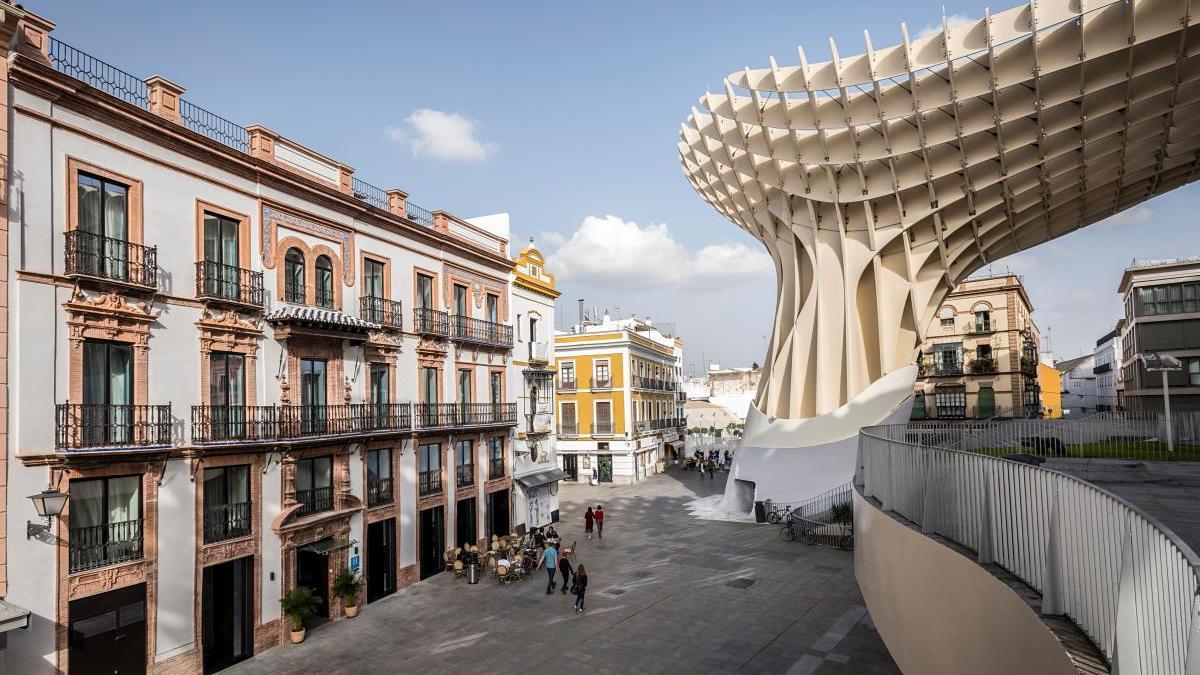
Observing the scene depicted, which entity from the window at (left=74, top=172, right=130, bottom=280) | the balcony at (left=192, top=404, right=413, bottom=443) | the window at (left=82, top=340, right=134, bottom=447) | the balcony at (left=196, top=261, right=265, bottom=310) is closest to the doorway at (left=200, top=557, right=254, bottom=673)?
the balcony at (left=192, top=404, right=413, bottom=443)

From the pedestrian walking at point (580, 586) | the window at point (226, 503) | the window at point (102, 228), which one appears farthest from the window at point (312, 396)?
the pedestrian walking at point (580, 586)

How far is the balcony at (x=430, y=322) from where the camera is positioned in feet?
88.0

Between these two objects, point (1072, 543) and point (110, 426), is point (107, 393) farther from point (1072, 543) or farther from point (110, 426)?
point (1072, 543)

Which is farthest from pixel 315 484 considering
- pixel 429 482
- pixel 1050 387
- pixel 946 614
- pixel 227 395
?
pixel 1050 387

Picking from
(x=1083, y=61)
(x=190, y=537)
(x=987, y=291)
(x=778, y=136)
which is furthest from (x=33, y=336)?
(x=987, y=291)

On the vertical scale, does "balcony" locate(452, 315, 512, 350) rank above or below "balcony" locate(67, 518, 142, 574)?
above

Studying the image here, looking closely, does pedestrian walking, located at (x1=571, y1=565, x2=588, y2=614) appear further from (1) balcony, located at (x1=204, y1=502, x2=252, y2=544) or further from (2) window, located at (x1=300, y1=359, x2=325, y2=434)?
(1) balcony, located at (x1=204, y1=502, x2=252, y2=544)

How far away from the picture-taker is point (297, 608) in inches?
769

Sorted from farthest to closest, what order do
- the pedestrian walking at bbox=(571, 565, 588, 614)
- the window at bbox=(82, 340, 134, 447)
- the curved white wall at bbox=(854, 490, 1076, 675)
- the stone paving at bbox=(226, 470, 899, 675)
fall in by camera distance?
1. the pedestrian walking at bbox=(571, 565, 588, 614)
2. the stone paving at bbox=(226, 470, 899, 675)
3. the window at bbox=(82, 340, 134, 447)
4. the curved white wall at bbox=(854, 490, 1076, 675)

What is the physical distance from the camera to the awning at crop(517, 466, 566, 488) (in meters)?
32.4

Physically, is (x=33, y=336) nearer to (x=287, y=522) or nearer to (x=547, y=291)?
(x=287, y=522)

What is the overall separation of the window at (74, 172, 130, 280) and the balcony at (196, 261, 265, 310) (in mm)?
2064

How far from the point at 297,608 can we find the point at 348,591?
221 centimetres

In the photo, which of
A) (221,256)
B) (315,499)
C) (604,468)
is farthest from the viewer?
(604,468)
